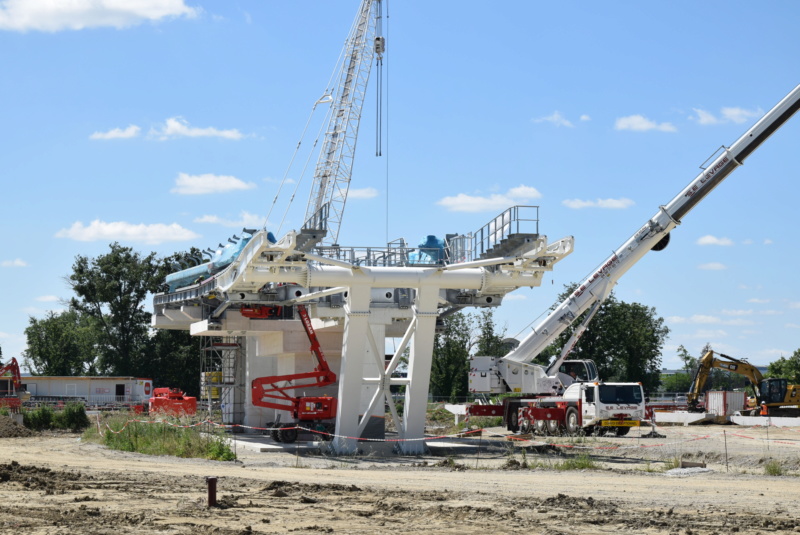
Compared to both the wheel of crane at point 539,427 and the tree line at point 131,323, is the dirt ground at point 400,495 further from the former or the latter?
the tree line at point 131,323

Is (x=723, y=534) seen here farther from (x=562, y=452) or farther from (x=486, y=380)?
(x=486, y=380)

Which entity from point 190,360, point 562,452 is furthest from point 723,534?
point 190,360

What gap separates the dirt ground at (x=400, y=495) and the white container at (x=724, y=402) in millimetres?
21273

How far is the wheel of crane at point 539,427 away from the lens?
4437cm

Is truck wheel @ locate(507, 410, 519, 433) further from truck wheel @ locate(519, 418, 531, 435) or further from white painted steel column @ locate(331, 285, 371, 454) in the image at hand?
white painted steel column @ locate(331, 285, 371, 454)

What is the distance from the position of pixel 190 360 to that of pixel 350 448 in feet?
209

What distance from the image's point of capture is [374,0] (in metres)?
65.4

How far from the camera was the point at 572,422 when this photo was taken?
42844mm

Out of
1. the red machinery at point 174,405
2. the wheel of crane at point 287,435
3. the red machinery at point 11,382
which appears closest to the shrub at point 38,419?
the red machinery at point 174,405

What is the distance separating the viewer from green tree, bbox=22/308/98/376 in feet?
378

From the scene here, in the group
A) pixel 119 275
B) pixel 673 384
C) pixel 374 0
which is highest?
pixel 374 0

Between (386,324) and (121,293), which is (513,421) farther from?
(121,293)

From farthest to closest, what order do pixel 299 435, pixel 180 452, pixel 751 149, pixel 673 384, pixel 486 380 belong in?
pixel 673 384
pixel 486 380
pixel 751 149
pixel 299 435
pixel 180 452

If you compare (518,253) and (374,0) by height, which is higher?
(374,0)
